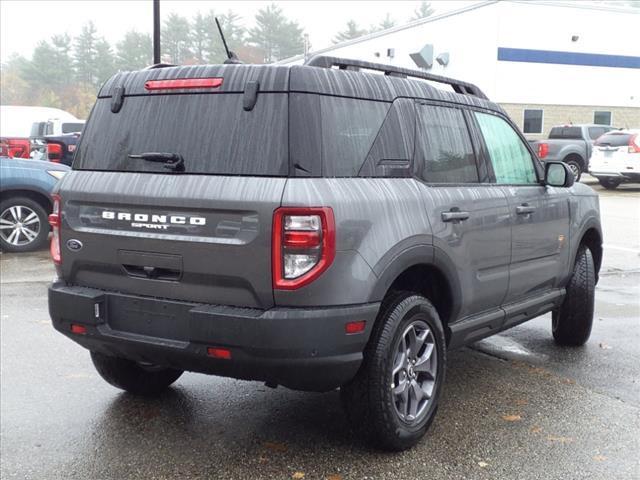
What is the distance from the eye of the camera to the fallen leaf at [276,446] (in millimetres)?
3750

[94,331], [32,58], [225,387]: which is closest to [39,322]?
[225,387]

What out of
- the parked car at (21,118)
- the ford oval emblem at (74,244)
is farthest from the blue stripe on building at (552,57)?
the ford oval emblem at (74,244)

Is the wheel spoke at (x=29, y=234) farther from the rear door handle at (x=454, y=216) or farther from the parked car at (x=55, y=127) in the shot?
the parked car at (x=55, y=127)

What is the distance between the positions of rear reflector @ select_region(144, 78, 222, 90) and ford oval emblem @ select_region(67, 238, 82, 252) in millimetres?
864

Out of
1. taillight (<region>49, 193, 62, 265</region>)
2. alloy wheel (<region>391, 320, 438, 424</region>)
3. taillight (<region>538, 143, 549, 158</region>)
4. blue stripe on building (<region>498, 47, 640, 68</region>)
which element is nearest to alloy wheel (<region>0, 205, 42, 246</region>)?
taillight (<region>49, 193, 62, 265</region>)

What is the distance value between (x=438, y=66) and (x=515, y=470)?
88.4 feet

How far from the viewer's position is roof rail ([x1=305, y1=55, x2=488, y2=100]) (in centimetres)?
361

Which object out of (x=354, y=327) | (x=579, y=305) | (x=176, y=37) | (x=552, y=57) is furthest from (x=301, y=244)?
(x=176, y=37)

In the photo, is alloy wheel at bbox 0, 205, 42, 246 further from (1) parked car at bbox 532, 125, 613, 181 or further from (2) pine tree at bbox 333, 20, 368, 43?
(2) pine tree at bbox 333, 20, 368, 43

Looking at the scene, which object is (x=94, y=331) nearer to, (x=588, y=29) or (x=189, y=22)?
(x=588, y=29)

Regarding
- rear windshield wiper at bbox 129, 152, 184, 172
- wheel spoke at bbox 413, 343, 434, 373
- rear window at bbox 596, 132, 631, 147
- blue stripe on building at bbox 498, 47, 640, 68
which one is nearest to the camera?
rear windshield wiper at bbox 129, 152, 184, 172

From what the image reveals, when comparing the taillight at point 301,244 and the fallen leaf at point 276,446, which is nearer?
the taillight at point 301,244

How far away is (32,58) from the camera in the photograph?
233 feet

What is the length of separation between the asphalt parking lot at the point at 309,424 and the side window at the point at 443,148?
4.55 ft
